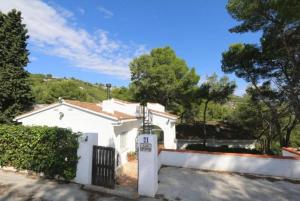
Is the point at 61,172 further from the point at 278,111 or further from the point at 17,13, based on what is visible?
the point at 278,111

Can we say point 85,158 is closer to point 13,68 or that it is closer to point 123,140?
point 123,140

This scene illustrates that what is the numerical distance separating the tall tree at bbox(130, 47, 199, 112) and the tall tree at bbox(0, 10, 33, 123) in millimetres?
16233

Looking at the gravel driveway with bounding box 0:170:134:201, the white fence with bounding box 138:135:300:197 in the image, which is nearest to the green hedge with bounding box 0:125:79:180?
the gravel driveway with bounding box 0:170:134:201

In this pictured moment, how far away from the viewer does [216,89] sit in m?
25.0

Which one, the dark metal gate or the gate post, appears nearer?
the gate post

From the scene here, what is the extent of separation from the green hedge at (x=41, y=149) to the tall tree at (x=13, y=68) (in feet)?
25.2

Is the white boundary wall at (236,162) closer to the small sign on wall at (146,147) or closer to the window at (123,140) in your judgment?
the window at (123,140)

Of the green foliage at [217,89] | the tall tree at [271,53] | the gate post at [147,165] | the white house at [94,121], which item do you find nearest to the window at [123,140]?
the white house at [94,121]

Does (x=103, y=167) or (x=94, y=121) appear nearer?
(x=103, y=167)

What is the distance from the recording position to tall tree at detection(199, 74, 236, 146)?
81.5 ft

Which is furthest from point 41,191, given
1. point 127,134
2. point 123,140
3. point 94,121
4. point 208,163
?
point 127,134

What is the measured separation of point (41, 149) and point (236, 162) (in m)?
9.44

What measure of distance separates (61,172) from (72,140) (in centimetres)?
141

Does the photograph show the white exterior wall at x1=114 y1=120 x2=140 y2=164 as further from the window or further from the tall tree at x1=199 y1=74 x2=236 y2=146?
the tall tree at x1=199 y1=74 x2=236 y2=146
